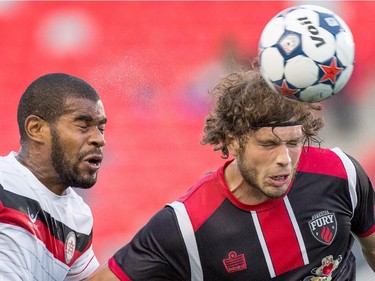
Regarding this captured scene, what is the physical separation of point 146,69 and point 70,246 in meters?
3.31

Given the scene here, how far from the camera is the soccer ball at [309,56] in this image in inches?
147

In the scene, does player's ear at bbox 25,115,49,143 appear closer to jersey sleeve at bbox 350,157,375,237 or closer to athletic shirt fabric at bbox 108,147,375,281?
athletic shirt fabric at bbox 108,147,375,281

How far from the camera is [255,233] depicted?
13.0 ft

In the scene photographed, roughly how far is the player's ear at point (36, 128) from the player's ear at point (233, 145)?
94 centimetres

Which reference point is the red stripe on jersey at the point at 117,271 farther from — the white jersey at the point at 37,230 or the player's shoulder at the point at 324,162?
the player's shoulder at the point at 324,162

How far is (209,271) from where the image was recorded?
12.9 ft

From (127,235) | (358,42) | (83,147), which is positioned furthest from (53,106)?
(358,42)

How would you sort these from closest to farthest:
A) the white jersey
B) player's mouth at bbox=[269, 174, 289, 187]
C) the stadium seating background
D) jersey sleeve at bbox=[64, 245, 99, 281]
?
the white jersey, player's mouth at bbox=[269, 174, 289, 187], jersey sleeve at bbox=[64, 245, 99, 281], the stadium seating background

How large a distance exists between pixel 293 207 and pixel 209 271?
52cm

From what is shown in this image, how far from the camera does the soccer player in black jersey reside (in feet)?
12.8

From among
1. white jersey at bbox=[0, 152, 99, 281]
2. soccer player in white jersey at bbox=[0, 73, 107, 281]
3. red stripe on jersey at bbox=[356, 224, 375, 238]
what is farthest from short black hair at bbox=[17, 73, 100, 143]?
red stripe on jersey at bbox=[356, 224, 375, 238]

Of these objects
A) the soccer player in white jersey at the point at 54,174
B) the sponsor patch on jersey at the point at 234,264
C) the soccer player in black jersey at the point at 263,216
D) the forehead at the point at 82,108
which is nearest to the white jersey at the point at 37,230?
the soccer player in white jersey at the point at 54,174

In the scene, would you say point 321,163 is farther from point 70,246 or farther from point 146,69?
point 146,69

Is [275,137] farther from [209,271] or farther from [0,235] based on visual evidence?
[0,235]
